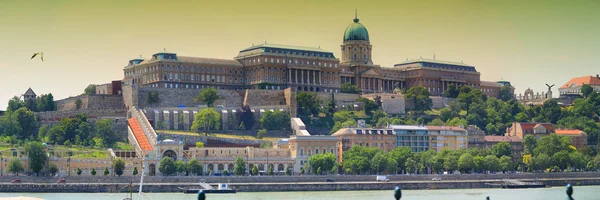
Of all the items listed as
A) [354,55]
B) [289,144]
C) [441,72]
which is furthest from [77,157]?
[441,72]

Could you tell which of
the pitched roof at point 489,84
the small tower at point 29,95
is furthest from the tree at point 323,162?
the pitched roof at point 489,84

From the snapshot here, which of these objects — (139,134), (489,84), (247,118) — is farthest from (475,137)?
(489,84)

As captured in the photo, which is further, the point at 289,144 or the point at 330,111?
the point at 330,111

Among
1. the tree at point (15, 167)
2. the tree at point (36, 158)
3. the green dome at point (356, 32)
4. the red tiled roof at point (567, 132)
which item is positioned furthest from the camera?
the green dome at point (356, 32)

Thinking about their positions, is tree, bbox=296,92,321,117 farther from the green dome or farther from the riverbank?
the riverbank

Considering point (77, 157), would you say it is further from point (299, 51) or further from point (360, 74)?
point (360, 74)

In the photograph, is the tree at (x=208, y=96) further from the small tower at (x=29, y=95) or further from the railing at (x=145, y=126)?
the small tower at (x=29, y=95)

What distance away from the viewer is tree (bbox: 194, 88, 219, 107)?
10744 centimetres

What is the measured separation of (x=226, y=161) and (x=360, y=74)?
127ft

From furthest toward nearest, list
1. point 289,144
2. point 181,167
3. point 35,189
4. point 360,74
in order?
point 360,74 < point 289,144 < point 181,167 < point 35,189

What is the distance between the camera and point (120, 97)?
10781 cm

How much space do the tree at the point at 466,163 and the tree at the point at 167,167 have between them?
72.5ft

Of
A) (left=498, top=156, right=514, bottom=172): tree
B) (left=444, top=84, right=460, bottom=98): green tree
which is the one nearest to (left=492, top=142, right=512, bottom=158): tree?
(left=498, top=156, right=514, bottom=172): tree

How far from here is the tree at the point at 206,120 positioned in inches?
3971
